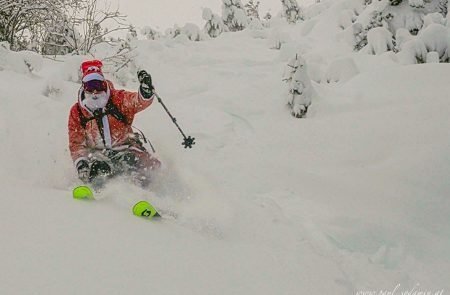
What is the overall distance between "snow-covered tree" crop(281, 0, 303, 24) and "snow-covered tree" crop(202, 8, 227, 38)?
4502mm

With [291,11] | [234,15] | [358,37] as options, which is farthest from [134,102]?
[291,11]

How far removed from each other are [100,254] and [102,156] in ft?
7.77

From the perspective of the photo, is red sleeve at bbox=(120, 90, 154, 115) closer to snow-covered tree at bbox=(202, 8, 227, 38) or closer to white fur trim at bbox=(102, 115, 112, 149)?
white fur trim at bbox=(102, 115, 112, 149)

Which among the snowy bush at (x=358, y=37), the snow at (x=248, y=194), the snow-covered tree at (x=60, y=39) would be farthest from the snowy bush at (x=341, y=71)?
the snow-covered tree at (x=60, y=39)

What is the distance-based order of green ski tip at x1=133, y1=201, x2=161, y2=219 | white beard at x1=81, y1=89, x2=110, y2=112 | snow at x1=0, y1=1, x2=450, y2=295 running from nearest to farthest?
snow at x1=0, y1=1, x2=450, y2=295 → green ski tip at x1=133, y1=201, x2=161, y2=219 → white beard at x1=81, y1=89, x2=110, y2=112

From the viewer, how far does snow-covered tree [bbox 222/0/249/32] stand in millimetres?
20250

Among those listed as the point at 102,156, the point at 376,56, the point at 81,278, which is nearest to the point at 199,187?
the point at 102,156

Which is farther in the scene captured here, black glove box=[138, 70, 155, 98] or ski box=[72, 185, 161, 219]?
black glove box=[138, 70, 155, 98]

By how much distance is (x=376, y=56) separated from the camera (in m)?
9.42

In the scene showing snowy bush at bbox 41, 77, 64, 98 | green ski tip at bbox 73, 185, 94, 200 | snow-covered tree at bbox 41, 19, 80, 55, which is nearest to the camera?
green ski tip at bbox 73, 185, 94, 200

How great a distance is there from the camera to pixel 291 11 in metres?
22.6

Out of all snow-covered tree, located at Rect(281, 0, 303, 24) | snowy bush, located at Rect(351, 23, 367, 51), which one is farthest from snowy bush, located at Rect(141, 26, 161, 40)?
snowy bush, located at Rect(351, 23, 367, 51)

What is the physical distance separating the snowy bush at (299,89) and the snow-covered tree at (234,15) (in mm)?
14006

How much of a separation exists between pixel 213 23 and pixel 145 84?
15582mm
